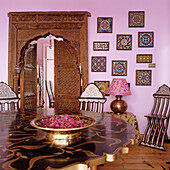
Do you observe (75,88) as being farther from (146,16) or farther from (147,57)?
(146,16)

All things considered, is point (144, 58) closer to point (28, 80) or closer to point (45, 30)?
point (45, 30)

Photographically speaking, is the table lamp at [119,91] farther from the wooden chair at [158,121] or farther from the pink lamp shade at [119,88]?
the wooden chair at [158,121]

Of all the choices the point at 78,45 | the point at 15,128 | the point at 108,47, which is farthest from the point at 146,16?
the point at 15,128

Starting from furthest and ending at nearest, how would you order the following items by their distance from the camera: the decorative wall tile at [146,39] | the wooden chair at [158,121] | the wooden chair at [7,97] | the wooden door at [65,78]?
the wooden door at [65,78], the decorative wall tile at [146,39], the wooden chair at [158,121], the wooden chair at [7,97]

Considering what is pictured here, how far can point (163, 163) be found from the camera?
2602 mm

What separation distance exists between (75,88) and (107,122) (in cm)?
248

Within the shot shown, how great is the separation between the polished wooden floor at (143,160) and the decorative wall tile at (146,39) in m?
2.04

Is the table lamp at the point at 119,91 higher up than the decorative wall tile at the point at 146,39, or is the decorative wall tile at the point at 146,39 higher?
the decorative wall tile at the point at 146,39

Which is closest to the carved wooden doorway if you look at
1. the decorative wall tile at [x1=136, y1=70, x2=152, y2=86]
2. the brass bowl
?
the decorative wall tile at [x1=136, y1=70, x2=152, y2=86]

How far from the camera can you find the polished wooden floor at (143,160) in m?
2.50

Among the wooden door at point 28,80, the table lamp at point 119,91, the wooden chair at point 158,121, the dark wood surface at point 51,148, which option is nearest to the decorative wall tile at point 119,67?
the table lamp at point 119,91

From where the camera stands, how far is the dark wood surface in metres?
0.91

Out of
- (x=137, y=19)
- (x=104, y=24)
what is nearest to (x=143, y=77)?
(x=137, y=19)

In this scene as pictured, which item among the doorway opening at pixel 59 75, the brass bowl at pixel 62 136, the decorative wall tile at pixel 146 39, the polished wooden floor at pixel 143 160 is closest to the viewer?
the brass bowl at pixel 62 136
